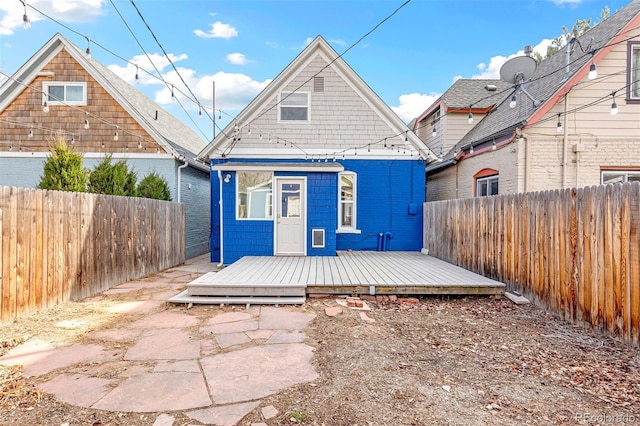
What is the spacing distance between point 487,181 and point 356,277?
227 inches

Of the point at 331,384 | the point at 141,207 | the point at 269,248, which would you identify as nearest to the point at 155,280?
the point at 141,207

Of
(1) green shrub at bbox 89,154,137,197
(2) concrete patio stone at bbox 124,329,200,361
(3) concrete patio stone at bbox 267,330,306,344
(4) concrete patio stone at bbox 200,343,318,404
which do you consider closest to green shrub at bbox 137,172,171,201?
(1) green shrub at bbox 89,154,137,197

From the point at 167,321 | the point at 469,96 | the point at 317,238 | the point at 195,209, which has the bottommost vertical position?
the point at 167,321

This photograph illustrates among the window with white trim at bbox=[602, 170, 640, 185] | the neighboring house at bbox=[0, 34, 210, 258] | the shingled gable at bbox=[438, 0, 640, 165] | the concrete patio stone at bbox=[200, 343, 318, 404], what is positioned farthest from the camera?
the neighboring house at bbox=[0, 34, 210, 258]

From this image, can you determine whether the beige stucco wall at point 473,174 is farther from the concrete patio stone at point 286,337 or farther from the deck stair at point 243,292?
the concrete patio stone at point 286,337

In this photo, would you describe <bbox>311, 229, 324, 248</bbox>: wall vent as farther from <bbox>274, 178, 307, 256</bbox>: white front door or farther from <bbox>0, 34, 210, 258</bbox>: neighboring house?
<bbox>0, 34, 210, 258</bbox>: neighboring house

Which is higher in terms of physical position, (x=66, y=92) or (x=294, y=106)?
(x=66, y=92)

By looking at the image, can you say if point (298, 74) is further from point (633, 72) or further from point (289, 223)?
point (633, 72)

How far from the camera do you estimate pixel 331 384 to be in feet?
10.0

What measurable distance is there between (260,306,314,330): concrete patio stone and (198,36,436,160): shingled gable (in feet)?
21.2

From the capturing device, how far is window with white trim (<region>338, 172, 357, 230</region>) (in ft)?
35.8

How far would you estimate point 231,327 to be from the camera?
465cm

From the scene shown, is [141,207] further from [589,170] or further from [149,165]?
[589,170]

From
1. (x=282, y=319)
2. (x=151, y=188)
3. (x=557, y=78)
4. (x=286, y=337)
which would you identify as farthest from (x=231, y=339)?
(x=557, y=78)
